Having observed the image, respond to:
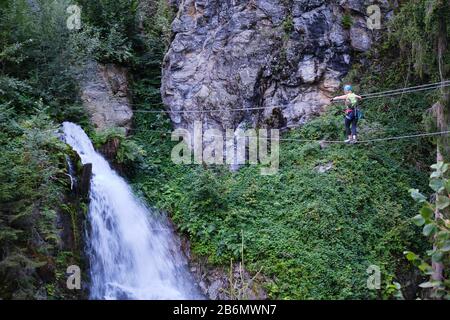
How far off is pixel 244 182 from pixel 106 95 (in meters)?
5.97

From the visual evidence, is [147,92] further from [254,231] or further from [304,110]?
[254,231]

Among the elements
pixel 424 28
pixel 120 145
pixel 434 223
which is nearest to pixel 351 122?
pixel 424 28

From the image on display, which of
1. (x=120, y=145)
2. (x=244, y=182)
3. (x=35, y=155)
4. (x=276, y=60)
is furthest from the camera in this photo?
(x=276, y=60)

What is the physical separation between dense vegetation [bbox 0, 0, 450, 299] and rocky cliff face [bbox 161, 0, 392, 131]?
735 mm

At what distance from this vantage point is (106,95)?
1605cm

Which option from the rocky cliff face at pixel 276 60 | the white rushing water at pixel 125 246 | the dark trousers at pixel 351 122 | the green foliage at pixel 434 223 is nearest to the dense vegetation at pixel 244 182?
the white rushing water at pixel 125 246

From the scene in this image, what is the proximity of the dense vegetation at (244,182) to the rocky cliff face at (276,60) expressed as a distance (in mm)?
735

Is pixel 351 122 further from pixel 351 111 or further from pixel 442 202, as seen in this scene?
pixel 442 202

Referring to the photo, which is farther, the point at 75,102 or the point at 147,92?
the point at 147,92

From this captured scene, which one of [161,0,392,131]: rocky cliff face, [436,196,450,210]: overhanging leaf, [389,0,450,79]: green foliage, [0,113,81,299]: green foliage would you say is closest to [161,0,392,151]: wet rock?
[161,0,392,131]: rocky cliff face
